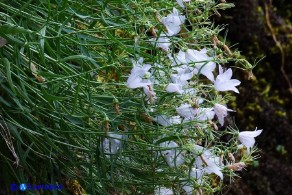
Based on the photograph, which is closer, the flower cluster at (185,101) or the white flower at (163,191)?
the flower cluster at (185,101)

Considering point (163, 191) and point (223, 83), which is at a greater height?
point (223, 83)

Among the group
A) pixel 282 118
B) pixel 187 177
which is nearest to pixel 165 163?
pixel 187 177

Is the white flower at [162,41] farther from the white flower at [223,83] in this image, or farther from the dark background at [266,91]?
the dark background at [266,91]

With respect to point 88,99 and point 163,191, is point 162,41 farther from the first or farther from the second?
point 163,191

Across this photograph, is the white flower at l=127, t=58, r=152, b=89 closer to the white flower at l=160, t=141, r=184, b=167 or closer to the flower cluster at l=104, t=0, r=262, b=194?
the flower cluster at l=104, t=0, r=262, b=194

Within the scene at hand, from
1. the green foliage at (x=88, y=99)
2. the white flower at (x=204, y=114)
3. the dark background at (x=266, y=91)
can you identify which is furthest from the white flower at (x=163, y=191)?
the dark background at (x=266, y=91)

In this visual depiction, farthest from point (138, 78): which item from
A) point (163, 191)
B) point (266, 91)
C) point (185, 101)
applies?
point (266, 91)

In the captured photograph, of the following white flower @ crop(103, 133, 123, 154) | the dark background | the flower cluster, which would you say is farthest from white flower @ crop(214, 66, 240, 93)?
the dark background
